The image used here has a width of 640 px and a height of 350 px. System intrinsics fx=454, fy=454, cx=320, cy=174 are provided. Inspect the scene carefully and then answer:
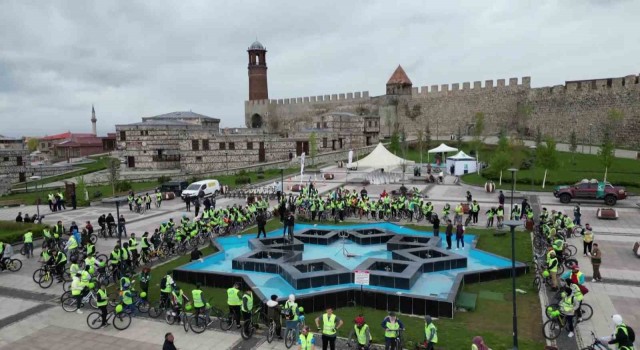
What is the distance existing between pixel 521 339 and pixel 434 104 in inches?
2178

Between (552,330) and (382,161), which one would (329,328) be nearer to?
(552,330)

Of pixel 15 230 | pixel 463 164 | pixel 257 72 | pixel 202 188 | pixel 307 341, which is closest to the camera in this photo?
pixel 307 341

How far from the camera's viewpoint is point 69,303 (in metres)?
13.2

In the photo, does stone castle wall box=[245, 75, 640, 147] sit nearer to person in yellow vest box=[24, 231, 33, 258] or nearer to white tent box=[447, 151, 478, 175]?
white tent box=[447, 151, 478, 175]

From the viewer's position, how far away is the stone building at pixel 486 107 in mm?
47562

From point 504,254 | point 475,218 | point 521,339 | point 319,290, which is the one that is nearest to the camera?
point 521,339

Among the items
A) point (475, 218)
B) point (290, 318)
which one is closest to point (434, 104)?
point (475, 218)

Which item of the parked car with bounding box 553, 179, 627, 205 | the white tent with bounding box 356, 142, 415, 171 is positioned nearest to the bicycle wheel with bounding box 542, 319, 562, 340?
the parked car with bounding box 553, 179, 627, 205

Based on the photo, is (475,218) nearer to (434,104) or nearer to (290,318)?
(290,318)

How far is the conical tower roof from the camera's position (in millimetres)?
68312

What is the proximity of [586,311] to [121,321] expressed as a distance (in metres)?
12.0

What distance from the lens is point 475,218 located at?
22.6 metres

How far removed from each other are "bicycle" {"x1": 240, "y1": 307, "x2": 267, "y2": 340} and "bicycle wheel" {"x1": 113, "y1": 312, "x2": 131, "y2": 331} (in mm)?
3228

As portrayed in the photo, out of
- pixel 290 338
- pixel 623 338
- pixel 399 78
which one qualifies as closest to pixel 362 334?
pixel 290 338
